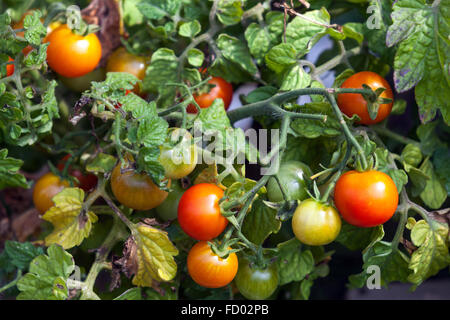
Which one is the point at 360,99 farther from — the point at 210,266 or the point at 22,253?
the point at 22,253

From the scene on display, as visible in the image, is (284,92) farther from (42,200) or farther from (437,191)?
(42,200)

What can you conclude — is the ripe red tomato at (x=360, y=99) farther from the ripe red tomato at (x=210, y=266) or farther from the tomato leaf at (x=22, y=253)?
the tomato leaf at (x=22, y=253)

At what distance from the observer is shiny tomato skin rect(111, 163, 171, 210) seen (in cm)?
71

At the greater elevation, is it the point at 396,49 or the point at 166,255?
the point at 396,49

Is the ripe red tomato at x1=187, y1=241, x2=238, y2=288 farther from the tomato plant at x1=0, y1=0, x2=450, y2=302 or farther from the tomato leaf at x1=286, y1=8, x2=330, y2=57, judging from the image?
the tomato leaf at x1=286, y1=8, x2=330, y2=57

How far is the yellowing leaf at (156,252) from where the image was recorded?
73cm

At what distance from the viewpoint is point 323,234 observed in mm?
650

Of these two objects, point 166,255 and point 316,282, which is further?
point 316,282

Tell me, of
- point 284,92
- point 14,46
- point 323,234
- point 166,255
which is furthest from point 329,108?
point 14,46

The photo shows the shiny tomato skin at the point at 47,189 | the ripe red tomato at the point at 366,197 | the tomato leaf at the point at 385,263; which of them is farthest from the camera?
the shiny tomato skin at the point at 47,189

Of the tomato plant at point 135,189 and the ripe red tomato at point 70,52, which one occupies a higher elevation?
the ripe red tomato at point 70,52

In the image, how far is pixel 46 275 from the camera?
0.73 m

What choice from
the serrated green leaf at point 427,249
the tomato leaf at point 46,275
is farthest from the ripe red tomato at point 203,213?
the serrated green leaf at point 427,249
